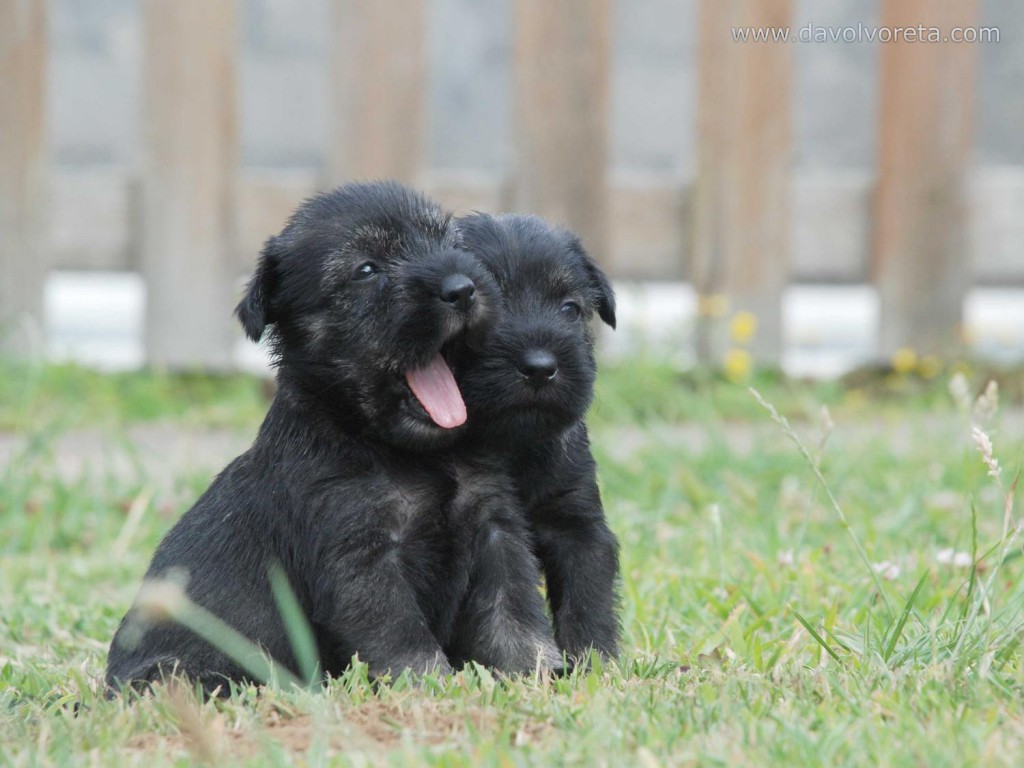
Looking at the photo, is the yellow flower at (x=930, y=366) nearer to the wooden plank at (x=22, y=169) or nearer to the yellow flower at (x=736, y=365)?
the yellow flower at (x=736, y=365)

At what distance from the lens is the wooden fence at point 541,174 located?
5941mm

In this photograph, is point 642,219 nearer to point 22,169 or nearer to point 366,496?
point 22,169

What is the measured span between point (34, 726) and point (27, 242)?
13.8 ft

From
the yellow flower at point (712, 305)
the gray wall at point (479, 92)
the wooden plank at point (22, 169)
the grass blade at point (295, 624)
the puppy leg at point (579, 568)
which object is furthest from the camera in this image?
the gray wall at point (479, 92)

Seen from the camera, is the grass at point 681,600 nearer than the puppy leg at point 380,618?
Yes

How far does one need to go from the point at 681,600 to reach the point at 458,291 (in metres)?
1.10

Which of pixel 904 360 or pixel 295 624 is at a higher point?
pixel 295 624

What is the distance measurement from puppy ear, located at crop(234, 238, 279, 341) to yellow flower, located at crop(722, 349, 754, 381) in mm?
3649

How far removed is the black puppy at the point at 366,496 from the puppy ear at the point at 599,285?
34 cm

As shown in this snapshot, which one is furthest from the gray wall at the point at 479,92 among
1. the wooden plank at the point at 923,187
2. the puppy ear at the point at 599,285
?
the puppy ear at the point at 599,285

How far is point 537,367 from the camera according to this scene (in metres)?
2.44

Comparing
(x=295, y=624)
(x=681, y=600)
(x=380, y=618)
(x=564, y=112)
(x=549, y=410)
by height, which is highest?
(x=564, y=112)

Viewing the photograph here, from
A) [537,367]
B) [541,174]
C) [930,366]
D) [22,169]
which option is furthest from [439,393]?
[930,366]

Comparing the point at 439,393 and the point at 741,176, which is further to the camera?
the point at 741,176
